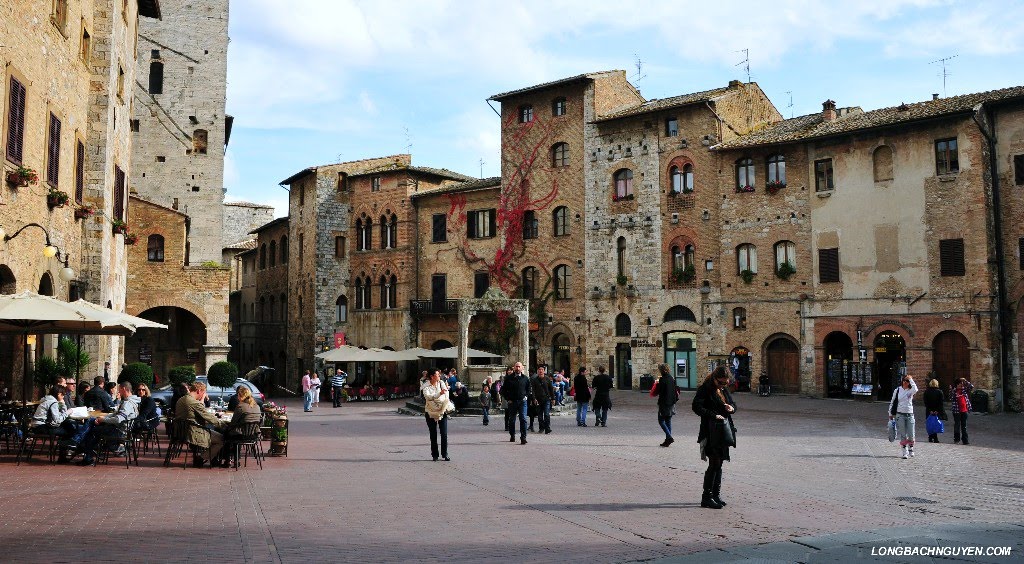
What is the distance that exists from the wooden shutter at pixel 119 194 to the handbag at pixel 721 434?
19532 mm

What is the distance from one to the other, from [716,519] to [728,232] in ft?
88.4

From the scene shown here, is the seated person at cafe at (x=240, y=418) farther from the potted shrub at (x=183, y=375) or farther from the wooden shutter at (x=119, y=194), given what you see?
the wooden shutter at (x=119, y=194)

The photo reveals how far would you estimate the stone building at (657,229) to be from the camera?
35.3m

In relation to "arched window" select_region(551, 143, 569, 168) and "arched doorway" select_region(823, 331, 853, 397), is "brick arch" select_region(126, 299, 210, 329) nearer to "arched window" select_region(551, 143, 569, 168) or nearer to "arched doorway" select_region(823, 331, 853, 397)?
"arched window" select_region(551, 143, 569, 168)

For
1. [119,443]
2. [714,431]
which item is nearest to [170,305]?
[119,443]

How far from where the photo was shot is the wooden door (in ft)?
94.0

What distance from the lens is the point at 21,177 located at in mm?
15414

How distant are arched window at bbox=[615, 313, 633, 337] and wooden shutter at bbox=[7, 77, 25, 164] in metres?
25.9

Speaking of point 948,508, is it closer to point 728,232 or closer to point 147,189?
point 728,232

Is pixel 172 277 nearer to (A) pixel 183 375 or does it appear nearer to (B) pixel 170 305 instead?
(B) pixel 170 305

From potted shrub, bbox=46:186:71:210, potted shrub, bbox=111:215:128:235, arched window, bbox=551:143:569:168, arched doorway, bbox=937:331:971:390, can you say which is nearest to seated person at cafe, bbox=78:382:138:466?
potted shrub, bbox=46:186:71:210

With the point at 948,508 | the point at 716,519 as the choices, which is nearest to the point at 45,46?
the point at 716,519

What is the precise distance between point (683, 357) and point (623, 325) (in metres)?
3.11

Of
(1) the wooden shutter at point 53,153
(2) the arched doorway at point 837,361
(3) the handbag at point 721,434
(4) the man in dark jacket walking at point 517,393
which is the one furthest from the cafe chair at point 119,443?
(2) the arched doorway at point 837,361
